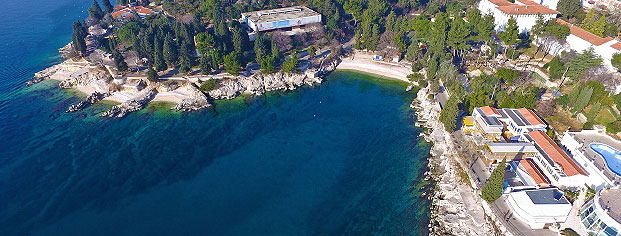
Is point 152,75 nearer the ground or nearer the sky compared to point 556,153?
nearer the sky

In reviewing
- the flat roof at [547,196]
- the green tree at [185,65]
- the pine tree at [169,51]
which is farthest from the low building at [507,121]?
the pine tree at [169,51]

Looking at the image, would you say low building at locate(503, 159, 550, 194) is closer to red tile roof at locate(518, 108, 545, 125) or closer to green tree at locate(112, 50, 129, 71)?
red tile roof at locate(518, 108, 545, 125)

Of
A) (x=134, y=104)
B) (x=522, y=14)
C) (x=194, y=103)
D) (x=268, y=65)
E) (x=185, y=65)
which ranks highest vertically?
(x=522, y=14)

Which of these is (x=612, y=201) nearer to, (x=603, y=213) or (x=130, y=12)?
(x=603, y=213)

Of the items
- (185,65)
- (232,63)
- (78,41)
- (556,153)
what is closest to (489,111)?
(556,153)

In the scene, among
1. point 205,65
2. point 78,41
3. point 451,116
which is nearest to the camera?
point 451,116

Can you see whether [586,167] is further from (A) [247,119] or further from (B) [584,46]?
(A) [247,119]

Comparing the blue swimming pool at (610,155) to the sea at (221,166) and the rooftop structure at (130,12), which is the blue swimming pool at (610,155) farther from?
the rooftop structure at (130,12)

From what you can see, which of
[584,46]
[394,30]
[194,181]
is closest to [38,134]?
[194,181]
